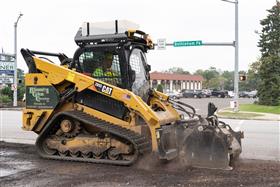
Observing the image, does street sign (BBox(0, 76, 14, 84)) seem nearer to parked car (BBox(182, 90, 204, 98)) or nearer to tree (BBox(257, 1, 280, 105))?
tree (BBox(257, 1, 280, 105))

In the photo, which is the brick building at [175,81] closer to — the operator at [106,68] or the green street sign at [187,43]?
the green street sign at [187,43]

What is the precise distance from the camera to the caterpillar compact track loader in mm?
8531

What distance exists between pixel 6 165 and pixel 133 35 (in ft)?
12.2

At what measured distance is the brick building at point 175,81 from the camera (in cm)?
9444

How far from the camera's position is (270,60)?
40.5m

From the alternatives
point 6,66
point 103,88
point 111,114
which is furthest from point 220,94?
point 103,88

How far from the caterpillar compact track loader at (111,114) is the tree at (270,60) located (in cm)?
3184

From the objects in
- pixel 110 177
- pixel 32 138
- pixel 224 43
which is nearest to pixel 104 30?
pixel 110 177

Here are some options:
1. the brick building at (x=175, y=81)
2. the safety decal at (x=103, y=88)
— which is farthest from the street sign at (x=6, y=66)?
the brick building at (x=175, y=81)

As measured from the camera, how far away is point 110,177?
7801mm

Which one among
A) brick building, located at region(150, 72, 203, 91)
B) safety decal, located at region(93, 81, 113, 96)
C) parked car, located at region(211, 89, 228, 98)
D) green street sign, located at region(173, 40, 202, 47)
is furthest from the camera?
brick building, located at region(150, 72, 203, 91)

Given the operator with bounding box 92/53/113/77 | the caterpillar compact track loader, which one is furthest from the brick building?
the operator with bounding box 92/53/113/77

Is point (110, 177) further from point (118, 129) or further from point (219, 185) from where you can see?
point (219, 185)

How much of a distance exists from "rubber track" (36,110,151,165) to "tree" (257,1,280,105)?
108ft
